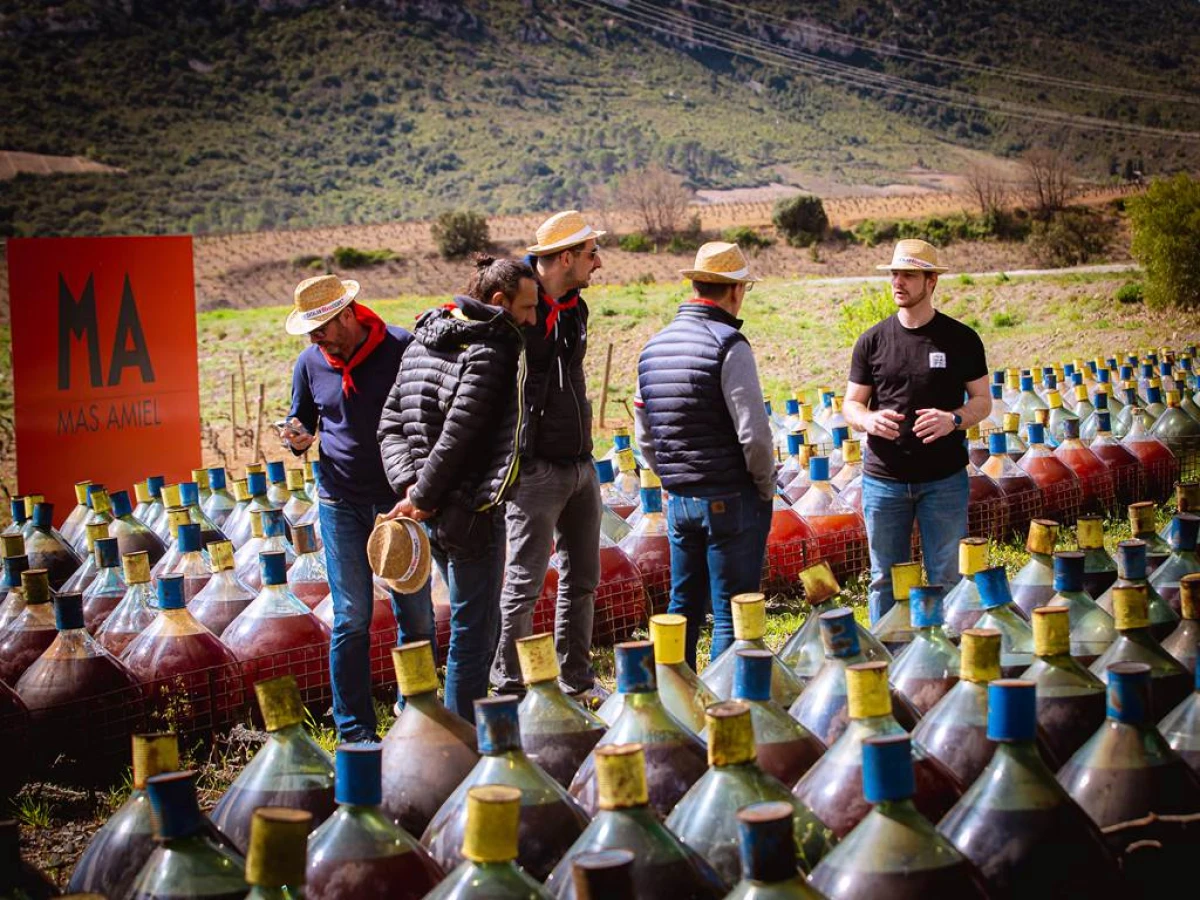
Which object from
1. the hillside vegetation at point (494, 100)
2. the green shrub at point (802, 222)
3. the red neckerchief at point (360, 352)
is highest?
the hillside vegetation at point (494, 100)

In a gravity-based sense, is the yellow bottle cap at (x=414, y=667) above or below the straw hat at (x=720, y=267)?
below

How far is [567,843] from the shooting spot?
2.52 m

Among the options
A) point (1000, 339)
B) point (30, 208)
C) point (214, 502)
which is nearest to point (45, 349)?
point (214, 502)

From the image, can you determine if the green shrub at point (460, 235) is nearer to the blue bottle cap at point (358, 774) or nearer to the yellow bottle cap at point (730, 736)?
the blue bottle cap at point (358, 774)

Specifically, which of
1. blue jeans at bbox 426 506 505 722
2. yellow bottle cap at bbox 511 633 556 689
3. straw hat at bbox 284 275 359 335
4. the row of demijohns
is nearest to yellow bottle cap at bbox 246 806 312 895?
the row of demijohns

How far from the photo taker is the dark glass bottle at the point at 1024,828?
223 cm

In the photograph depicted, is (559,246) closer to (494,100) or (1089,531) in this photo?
(1089,531)

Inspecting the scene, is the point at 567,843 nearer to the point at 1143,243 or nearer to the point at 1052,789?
the point at 1052,789

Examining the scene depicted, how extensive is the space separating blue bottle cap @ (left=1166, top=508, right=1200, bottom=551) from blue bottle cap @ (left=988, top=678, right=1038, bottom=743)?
1.75m

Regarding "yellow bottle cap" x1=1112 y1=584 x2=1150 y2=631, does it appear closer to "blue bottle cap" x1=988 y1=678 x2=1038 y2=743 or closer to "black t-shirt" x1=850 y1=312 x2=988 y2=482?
"blue bottle cap" x1=988 y1=678 x2=1038 y2=743

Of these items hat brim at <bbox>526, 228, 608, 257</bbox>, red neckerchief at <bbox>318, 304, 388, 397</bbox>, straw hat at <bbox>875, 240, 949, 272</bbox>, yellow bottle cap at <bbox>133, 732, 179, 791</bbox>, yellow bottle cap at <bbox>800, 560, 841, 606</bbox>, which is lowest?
yellow bottle cap at <bbox>133, 732, 179, 791</bbox>

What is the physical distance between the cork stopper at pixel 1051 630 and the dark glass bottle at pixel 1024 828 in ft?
1.47

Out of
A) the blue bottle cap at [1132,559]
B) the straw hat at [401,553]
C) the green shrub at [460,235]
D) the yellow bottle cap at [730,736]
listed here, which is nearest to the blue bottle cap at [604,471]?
the straw hat at [401,553]

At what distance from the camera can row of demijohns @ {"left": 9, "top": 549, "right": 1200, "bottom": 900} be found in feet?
6.85
